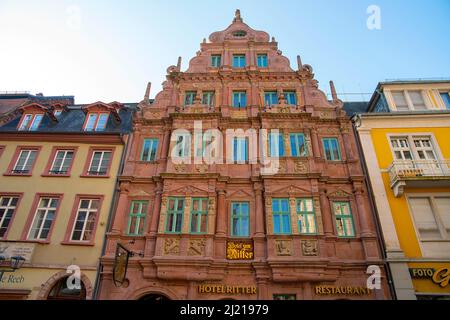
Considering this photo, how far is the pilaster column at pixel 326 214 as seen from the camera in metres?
14.1

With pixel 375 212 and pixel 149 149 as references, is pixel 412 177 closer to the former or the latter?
pixel 375 212

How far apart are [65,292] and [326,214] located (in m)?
12.7

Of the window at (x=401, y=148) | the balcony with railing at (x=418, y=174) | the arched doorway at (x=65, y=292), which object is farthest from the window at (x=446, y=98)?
the arched doorway at (x=65, y=292)

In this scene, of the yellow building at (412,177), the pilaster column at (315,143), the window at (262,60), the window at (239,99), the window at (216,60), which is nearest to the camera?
the yellow building at (412,177)

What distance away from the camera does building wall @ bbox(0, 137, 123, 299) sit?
13570mm

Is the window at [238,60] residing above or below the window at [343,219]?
above

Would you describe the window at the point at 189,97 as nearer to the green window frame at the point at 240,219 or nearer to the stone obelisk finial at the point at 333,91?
the green window frame at the point at 240,219

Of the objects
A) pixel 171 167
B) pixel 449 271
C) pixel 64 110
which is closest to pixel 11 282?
pixel 171 167

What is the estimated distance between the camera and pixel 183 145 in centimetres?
1653

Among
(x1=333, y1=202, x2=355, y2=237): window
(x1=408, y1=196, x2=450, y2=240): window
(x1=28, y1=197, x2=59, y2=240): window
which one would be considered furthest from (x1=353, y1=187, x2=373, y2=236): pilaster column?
(x1=28, y1=197, x2=59, y2=240): window

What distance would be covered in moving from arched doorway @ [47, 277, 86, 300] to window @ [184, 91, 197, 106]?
37.1ft

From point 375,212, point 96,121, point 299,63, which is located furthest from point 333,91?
point 96,121

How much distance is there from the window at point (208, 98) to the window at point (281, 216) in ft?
24.3

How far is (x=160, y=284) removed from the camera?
13266mm
